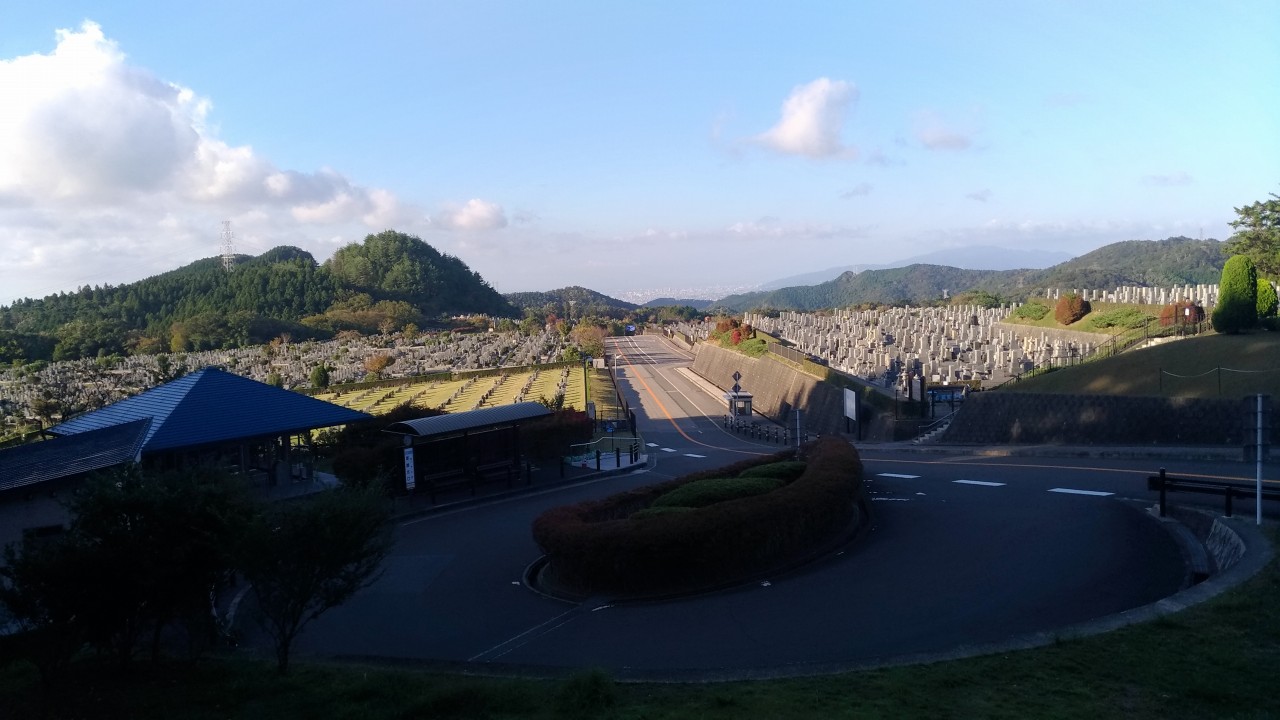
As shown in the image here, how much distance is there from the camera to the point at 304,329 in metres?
82.3

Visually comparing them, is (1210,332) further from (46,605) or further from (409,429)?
(46,605)

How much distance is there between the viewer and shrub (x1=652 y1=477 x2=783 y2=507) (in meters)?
12.1

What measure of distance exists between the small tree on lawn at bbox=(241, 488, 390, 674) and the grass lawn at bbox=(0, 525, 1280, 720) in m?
0.67

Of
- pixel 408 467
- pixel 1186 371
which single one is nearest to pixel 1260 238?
pixel 1186 371

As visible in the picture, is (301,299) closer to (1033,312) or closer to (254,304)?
(254,304)

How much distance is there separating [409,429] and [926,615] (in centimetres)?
1146

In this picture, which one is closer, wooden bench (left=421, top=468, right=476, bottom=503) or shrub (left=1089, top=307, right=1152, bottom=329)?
wooden bench (left=421, top=468, right=476, bottom=503)

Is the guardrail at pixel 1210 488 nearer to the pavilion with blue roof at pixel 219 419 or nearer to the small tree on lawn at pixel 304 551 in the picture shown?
the small tree on lawn at pixel 304 551

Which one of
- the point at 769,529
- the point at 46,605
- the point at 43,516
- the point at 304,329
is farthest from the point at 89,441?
the point at 304,329

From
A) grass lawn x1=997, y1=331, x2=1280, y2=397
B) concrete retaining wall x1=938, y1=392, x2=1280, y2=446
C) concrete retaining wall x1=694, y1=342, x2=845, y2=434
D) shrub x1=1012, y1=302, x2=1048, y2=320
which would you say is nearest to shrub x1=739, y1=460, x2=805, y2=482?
concrete retaining wall x1=938, y1=392, x2=1280, y2=446

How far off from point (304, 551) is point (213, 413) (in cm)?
1136

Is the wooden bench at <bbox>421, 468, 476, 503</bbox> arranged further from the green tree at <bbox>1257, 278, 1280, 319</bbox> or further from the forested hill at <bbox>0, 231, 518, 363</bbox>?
the forested hill at <bbox>0, 231, 518, 363</bbox>

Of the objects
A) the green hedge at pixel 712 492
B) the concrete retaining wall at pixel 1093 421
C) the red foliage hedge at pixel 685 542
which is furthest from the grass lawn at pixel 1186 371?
the red foliage hedge at pixel 685 542

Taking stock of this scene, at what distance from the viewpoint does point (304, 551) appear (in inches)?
258
